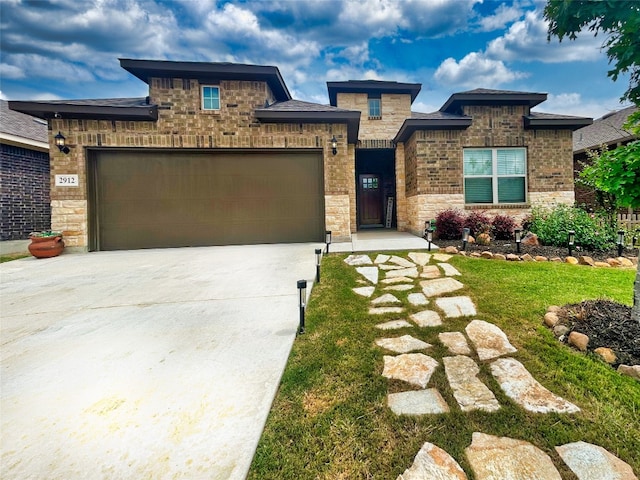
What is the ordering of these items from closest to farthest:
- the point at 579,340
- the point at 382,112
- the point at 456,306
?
the point at 579,340, the point at 456,306, the point at 382,112

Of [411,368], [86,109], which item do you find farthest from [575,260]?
[86,109]

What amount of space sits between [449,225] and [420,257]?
2.95 metres

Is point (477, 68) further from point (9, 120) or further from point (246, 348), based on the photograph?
point (9, 120)

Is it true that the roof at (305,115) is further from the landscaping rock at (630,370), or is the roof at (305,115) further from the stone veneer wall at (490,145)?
the landscaping rock at (630,370)

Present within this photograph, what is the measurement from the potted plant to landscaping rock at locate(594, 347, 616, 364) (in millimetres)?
10338

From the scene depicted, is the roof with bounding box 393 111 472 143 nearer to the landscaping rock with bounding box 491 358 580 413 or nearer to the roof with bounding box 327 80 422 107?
the roof with bounding box 327 80 422 107

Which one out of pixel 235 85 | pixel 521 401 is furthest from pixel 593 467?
pixel 235 85

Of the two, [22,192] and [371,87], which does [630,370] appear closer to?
[371,87]

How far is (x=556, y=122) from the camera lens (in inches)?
323

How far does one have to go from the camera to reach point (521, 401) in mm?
1640

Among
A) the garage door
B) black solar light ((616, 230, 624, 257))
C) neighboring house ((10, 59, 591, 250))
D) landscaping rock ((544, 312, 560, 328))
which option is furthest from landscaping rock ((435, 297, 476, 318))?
the garage door

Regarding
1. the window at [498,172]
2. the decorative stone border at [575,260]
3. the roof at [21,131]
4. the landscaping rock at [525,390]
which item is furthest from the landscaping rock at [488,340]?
the roof at [21,131]

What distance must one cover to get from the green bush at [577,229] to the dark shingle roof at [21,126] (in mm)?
15960

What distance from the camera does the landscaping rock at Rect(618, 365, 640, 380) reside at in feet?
5.97
